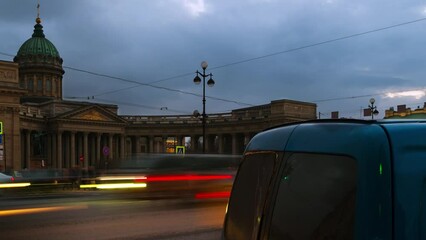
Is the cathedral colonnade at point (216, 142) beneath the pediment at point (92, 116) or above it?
beneath

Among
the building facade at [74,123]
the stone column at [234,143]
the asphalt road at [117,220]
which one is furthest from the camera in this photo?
the stone column at [234,143]

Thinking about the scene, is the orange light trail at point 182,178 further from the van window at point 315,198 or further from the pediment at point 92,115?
the pediment at point 92,115

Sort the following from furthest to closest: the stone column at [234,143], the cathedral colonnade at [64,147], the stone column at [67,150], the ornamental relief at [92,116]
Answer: the stone column at [67,150] < the ornamental relief at [92,116] < the cathedral colonnade at [64,147] < the stone column at [234,143]

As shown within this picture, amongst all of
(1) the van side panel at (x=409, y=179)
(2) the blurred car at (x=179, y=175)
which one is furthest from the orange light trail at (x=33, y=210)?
(1) the van side panel at (x=409, y=179)

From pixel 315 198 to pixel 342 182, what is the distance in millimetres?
184

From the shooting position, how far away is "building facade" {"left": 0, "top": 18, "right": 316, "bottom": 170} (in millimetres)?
69669

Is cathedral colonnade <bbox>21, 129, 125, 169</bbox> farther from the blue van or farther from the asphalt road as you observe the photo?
the blue van

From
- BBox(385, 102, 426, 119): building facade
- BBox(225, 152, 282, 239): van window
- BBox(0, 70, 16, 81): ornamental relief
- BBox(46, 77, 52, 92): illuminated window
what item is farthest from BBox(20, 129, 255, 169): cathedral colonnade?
BBox(225, 152, 282, 239): van window

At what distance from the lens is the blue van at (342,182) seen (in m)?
1.81

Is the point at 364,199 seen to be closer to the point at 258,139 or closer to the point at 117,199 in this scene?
the point at 258,139

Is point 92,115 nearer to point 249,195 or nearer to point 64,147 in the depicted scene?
point 64,147

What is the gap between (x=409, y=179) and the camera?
1855 millimetres

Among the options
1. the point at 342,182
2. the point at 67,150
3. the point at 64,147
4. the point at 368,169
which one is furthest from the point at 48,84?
the point at 368,169

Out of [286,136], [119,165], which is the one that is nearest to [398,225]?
[286,136]
